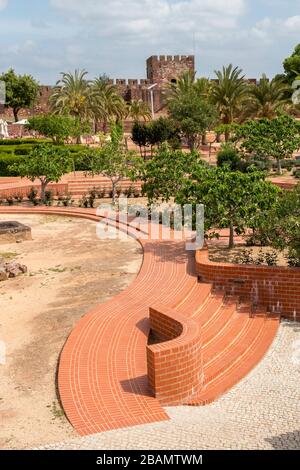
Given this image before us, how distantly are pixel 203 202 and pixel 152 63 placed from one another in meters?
61.1

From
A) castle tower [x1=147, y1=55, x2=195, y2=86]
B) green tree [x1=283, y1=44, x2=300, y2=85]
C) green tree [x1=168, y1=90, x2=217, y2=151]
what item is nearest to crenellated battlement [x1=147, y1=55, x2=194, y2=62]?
castle tower [x1=147, y1=55, x2=195, y2=86]

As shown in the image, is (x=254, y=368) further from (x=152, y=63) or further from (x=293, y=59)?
(x=152, y=63)

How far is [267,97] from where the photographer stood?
131 feet

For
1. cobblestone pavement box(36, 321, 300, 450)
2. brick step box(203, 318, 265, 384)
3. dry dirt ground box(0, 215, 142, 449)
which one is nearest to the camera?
cobblestone pavement box(36, 321, 300, 450)

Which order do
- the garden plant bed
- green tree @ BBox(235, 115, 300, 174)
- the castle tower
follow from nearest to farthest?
1. the garden plant bed
2. green tree @ BBox(235, 115, 300, 174)
3. the castle tower

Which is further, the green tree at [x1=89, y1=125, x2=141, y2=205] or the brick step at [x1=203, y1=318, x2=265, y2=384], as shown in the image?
the green tree at [x1=89, y1=125, x2=141, y2=205]

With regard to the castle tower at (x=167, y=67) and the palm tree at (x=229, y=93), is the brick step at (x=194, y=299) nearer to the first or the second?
the palm tree at (x=229, y=93)

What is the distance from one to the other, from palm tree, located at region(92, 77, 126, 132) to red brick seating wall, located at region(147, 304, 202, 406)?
124 ft

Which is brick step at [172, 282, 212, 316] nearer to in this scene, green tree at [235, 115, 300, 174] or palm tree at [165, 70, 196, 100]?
green tree at [235, 115, 300, 174]

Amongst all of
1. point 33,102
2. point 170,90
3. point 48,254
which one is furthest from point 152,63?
point 48,254

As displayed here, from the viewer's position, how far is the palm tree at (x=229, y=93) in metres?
41.3

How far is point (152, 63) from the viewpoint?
6956 centimetres

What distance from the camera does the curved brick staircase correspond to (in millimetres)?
6680

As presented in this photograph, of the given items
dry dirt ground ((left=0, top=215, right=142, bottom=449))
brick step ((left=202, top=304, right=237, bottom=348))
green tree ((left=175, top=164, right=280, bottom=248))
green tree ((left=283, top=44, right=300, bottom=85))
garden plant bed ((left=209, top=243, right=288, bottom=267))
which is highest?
green tree ((left=283, top=44, right=300, bottom=85))
